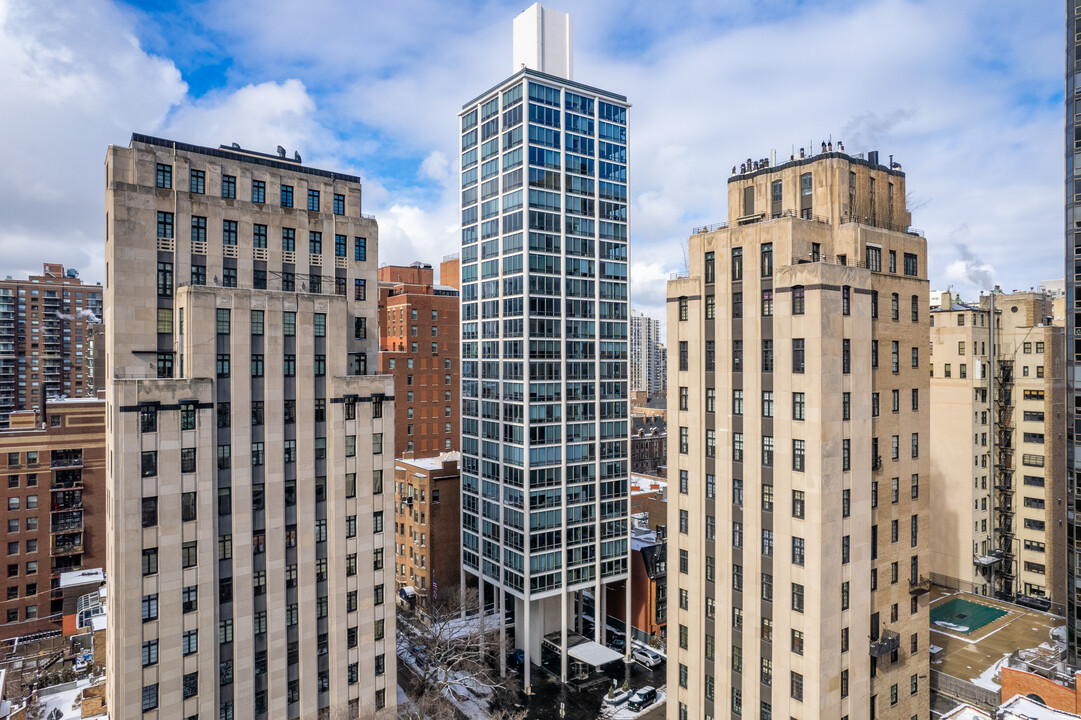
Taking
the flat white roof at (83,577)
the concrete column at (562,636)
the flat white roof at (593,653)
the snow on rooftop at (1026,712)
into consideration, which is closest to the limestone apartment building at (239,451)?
the concrete column at (562,636)

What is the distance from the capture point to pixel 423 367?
428ft

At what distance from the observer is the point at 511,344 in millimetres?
85125

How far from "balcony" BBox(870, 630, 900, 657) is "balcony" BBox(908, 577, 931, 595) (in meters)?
4.14

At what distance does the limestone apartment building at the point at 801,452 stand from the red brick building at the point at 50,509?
304ft

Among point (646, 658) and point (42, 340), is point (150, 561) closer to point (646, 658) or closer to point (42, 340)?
point (646, 658)

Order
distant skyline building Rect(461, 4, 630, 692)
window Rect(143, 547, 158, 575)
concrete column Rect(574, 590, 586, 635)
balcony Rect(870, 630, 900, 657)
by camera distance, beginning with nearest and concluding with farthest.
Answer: balcony Rect(870, 630, 900, 657) < window Rect(143, 547, 158, 575) < distant skyline building Rect(461, 4, 630, 692) < concrete column Rect(574, 590, 586, 635)

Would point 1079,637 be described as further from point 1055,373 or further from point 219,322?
point 219,322

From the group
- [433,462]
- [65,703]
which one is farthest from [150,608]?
[433,462]

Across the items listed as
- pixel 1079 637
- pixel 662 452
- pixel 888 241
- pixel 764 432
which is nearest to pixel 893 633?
pixel 764 432

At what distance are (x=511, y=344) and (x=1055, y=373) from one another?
81999 mm

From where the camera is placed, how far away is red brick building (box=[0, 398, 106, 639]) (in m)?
Result: 94.1

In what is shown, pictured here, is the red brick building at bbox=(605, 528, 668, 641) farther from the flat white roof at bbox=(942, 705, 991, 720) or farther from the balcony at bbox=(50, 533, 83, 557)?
the balcony at bbox=(50, 533, 83, 557)

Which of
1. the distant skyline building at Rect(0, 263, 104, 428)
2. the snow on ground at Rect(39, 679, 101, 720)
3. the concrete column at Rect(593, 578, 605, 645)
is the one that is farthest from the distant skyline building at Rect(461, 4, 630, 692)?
the distant skyline building at Rect(0, 263, 104, 428)

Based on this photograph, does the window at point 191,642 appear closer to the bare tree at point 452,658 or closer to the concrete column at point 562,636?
the bare tree at point 452,658
